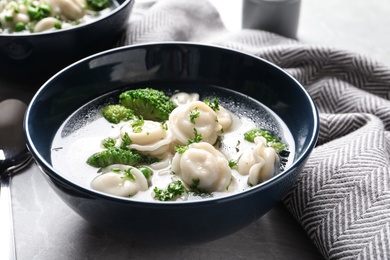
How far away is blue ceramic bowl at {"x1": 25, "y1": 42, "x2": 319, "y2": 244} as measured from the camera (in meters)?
1.31

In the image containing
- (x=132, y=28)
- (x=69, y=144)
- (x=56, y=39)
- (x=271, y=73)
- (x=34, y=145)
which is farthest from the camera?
(x=132, y=28)

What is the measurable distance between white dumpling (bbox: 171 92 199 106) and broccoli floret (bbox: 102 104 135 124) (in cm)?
14

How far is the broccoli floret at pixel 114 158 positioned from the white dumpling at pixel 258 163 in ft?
0.74

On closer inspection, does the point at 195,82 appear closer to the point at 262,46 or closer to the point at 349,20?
the point at 262,46

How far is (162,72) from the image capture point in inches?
73.9

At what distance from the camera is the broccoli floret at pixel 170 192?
140cm

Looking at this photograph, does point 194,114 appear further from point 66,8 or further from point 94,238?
point 66,8

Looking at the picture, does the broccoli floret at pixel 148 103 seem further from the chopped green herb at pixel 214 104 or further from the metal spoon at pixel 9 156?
the metal spoon at pixel 9 156

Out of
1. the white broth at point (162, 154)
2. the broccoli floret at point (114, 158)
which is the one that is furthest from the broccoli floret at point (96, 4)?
the broccoli floret at point (114, 158)

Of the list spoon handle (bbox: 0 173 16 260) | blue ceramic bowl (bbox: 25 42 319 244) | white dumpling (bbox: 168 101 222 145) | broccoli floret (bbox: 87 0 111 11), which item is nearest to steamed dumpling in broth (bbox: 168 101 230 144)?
white dumpling (bbox: 168 101 222 145)

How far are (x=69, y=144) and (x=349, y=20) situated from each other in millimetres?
1710

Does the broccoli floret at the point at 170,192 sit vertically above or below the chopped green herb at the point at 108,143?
below

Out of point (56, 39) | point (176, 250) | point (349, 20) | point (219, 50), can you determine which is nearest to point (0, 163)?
point (56, 39)

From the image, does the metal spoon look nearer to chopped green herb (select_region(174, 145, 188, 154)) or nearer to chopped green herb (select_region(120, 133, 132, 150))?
chopped green herb (select_region(120, 133, 132, 150))
